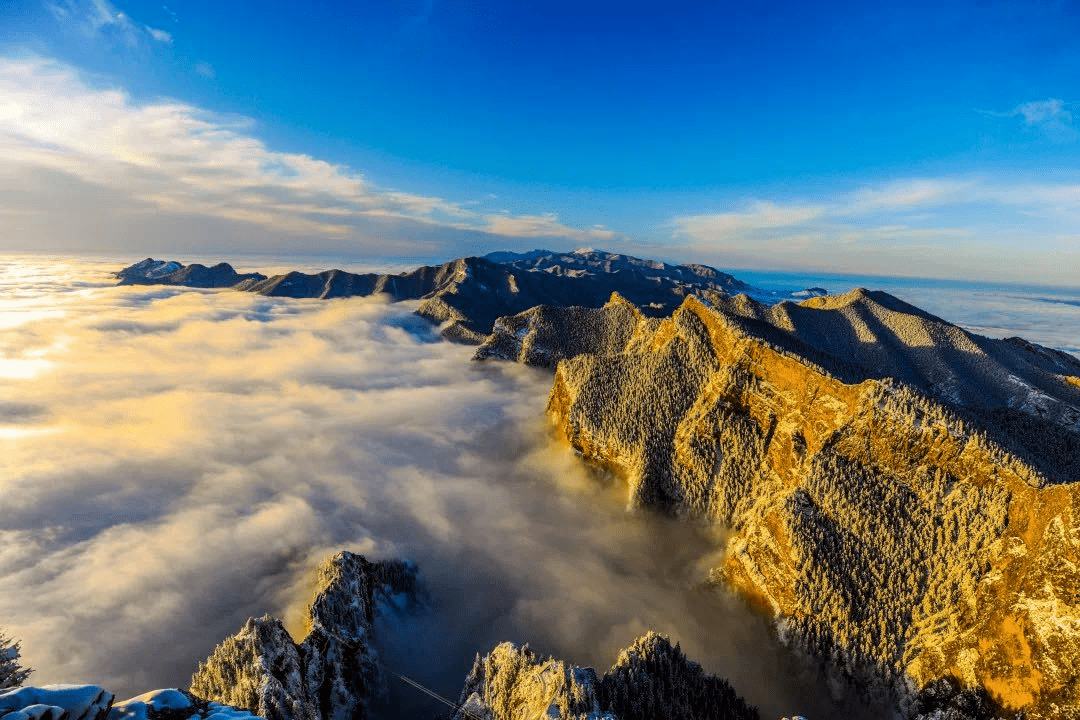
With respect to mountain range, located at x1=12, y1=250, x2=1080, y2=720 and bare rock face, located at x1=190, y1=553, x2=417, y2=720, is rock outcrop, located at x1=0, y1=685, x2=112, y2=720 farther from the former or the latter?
bare rock face, located at x1=190, y1=553, x2=417, y2=720

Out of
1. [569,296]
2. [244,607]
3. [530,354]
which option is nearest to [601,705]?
[244,607]

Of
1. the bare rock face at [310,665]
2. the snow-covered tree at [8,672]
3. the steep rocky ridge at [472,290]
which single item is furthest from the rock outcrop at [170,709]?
the steep rocky ridge at [472,290]

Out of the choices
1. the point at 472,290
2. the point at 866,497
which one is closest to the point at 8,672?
the point at 866,497

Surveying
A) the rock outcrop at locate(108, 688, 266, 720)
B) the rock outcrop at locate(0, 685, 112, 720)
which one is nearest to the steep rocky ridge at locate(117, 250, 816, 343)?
the rock outcrop at locate(108, 688, 266, 720)

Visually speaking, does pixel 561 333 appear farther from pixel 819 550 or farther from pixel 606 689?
pixel 606 689

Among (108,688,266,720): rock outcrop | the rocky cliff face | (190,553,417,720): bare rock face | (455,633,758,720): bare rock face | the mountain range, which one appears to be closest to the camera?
(108,688,266,720): rock outcrop

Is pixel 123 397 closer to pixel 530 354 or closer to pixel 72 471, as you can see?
pixel 72 471
